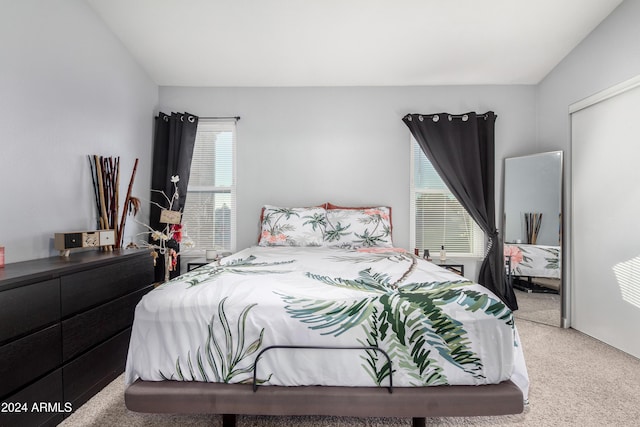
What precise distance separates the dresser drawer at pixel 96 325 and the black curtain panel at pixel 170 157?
1473 mm

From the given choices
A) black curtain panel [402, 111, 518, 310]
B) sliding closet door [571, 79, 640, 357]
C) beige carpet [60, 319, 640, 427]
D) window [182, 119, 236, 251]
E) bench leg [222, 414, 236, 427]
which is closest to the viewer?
bench leg [222, 414, 236, 427]

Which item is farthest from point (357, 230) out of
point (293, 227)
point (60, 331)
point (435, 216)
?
point (60, 331)

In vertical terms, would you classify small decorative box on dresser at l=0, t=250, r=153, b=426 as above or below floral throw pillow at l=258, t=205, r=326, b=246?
below

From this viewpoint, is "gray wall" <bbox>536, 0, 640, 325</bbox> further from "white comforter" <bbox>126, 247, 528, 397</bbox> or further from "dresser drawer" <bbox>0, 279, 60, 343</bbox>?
"dresser drawer" <bbox>0, 279, 60, 343</bbox>

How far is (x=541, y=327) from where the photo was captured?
3.05m

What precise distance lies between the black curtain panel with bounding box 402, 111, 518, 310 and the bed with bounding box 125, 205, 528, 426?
233 cm

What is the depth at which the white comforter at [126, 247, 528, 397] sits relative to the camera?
1334mm

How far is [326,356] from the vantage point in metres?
1.34

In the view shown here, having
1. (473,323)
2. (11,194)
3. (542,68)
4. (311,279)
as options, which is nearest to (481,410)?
(473,323)

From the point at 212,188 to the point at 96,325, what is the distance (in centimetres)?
209

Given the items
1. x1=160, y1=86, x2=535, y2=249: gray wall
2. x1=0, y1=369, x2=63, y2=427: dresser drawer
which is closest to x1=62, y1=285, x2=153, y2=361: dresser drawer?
x1=0, y1=369, x2=63, y2=427: dresser drawer

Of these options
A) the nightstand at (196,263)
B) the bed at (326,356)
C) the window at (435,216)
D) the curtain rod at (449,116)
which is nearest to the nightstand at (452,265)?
the window at (435,216)

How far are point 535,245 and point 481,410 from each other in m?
2.45

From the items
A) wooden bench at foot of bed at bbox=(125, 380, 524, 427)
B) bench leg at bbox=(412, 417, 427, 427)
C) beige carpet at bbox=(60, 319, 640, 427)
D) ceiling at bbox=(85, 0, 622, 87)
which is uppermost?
ceiling at bbox=(85, 0, 622, 87)
